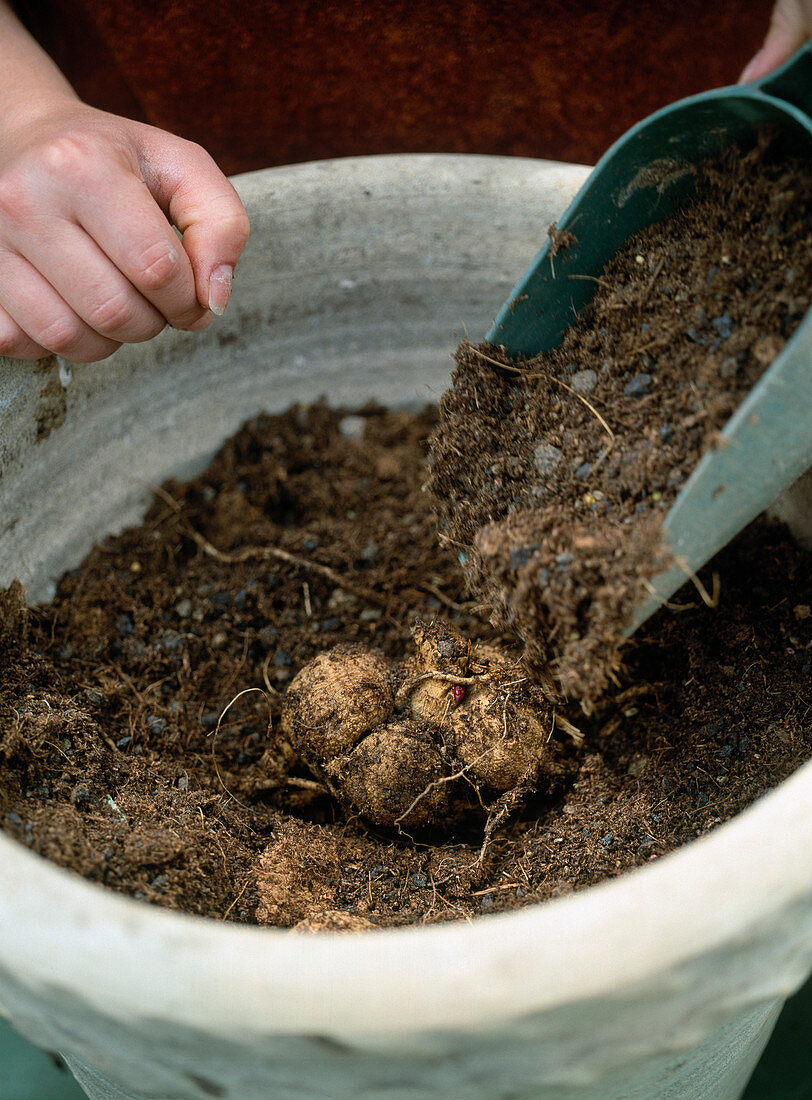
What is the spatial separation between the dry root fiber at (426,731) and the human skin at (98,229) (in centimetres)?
51

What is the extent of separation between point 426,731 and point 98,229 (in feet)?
2.33

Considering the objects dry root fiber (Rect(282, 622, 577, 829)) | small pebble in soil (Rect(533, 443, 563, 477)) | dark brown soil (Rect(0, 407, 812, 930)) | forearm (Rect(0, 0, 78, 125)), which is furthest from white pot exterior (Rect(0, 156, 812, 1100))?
forearm (Rect(0, 0, 78, 125))

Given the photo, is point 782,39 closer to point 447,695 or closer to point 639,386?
point 639,386

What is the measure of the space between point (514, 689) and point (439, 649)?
0.11 m

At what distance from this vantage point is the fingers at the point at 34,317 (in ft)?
3.29

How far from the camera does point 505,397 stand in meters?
1.09

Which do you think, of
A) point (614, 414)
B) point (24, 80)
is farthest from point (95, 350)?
point (614, 414)

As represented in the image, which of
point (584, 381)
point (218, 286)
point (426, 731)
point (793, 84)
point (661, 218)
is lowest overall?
point (426, 731)

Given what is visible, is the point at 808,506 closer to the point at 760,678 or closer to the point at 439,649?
the point at 760,678

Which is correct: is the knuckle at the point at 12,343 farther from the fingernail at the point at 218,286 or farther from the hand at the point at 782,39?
the hand at the point at 782,39

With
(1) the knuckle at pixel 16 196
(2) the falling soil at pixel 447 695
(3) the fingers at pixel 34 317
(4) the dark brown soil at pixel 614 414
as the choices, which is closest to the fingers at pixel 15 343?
(3) the fingers at pixel 34 317

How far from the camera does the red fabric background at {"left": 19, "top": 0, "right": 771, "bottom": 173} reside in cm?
154

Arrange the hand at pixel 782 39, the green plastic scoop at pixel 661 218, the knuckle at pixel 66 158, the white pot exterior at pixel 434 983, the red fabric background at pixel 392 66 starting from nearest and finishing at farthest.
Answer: the white pot exterior at pixel 434 983 < the green plastic scoop at pixel 661 218 < the hand at pixel 782 39 < the knuckle at pixel 66 158 < the red fabric background at pixel 392 66

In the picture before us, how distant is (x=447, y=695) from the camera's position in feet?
3.60
